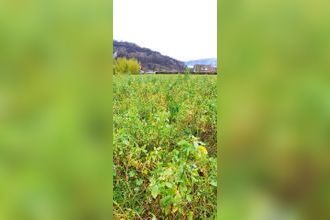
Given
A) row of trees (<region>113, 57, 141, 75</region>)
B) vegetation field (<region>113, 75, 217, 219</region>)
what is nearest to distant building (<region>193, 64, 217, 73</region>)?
vegetation field (<region>113, 75, 217, 219</region>)

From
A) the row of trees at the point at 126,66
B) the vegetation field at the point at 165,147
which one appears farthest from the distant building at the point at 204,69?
the row of trees at the point at 126,66

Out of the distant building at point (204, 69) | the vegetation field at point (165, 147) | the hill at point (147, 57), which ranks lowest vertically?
the vegetation field at point (165, 147)

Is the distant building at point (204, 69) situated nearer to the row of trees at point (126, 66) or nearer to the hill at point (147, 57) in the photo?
the hill at point (147, 57)

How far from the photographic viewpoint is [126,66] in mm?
2365

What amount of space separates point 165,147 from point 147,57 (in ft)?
1.58

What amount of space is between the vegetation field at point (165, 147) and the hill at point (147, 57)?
0.12 metres

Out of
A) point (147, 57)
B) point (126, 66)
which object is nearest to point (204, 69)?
point (147, 57)

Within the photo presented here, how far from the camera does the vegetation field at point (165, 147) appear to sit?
1.97 m

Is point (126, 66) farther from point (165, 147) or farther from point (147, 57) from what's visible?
point (165, 147)

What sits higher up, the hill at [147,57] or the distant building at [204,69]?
the hill at [147,57]
